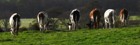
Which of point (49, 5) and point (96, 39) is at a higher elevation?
point (49, 5)

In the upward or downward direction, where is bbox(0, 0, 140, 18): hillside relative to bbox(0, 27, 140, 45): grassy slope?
upward

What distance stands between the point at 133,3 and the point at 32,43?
78.1 m

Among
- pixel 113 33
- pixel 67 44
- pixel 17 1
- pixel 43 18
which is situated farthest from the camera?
pixel 17 1

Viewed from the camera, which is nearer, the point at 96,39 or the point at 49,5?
the point at 96,39

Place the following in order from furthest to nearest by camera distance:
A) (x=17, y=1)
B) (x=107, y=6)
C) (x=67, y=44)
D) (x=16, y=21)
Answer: (x=17, y=1) < (x=107, y=6) < (x=16, y=21) < (x=67, y=44)

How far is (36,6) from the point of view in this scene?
10181 cm

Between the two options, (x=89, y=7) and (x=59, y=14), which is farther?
(x=89, y=7)

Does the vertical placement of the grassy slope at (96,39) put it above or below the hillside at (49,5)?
below

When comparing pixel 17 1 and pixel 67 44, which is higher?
pixel 17 1

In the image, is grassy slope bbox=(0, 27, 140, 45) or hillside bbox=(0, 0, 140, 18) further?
hillside bbox=(0, 0, 140, 18)

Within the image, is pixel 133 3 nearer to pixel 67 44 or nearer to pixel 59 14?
pixel 59 14

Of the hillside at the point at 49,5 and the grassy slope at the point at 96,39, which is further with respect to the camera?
the hillside at the point at 49,5

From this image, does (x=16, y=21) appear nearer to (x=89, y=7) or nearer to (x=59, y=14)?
(x=59, y=14)

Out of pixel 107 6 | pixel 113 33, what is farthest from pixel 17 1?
pixel 113 33
